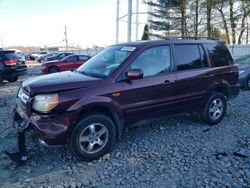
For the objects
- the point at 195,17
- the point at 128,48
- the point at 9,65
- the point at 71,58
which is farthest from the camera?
the point at 195,17

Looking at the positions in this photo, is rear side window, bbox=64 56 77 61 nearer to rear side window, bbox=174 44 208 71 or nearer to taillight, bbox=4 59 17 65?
taillight, bbox=4 59 17 65

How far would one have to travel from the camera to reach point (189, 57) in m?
4.84

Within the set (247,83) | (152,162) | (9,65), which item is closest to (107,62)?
(152,162)

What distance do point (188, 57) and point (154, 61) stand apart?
34.5 inches

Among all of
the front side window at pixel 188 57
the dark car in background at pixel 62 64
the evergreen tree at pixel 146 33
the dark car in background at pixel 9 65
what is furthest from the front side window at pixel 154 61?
the evergreen tree at pixel 146 33

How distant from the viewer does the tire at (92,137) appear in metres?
3.62

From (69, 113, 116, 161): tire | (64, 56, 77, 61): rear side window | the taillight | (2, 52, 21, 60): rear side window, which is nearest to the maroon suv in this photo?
(69, 113, 116, 161): tire

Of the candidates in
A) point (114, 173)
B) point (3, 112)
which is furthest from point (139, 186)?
point (3, 112)

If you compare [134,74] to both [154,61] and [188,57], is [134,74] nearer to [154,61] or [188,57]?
[154,61]

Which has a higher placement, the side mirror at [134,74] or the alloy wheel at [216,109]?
the side mirror at [134,74]

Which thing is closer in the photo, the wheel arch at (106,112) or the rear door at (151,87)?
the wheel arch at (106,112)

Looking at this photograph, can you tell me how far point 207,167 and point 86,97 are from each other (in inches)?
81.7

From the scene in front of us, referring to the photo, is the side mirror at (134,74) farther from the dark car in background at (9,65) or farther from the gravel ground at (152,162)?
the dark car in background at (9,65)

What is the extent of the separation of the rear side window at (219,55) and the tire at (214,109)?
0.69m
